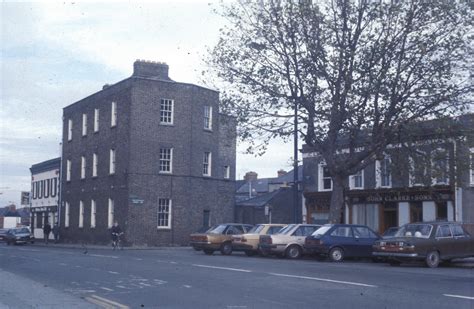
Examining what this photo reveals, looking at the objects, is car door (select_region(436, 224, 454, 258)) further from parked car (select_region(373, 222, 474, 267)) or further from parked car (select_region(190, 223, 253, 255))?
parked car (select_region(190, 223, 253, 255))

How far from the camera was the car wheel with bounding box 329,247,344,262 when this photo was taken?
2616 cm

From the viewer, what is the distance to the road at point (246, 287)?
12703mm

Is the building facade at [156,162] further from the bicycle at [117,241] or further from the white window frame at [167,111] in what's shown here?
the bicycle at [117,241]

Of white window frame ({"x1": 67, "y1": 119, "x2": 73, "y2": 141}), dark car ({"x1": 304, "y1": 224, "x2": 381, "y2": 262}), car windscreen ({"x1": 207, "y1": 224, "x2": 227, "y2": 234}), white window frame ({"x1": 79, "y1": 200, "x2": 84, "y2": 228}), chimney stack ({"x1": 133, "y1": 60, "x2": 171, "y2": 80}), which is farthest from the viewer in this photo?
white window frame ({"x1": 67, "y1": 119, "x2": 73, "y2": 141})

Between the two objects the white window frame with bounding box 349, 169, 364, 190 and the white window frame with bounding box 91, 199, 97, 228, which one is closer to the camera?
the white window frame with bounding box 349, 169, 364, 190

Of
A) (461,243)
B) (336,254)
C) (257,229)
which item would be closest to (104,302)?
(336,254)

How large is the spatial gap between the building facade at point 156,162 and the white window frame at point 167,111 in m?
0.07

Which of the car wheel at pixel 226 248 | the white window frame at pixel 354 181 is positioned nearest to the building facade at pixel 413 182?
the white window frame at pixel 354 181

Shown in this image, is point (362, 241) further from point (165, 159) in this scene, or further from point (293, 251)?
point (165, 159)

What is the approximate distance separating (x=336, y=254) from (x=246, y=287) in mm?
11766

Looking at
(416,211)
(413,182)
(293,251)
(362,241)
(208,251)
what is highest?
(413,182)

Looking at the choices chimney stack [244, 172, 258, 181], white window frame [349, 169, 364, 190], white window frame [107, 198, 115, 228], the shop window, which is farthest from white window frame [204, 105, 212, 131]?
chimney stack [244, 172, 258, 181]

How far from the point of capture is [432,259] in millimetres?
22875

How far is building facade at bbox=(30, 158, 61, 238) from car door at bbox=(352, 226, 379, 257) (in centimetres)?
3787
